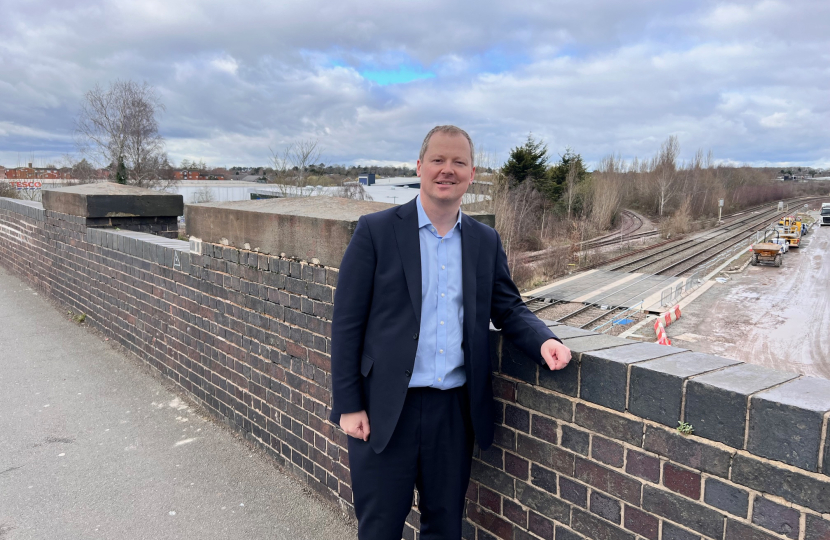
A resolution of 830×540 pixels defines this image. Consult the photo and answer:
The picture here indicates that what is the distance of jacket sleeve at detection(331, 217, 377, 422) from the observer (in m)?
2.10

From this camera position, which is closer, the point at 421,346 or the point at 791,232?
the point at 421,346

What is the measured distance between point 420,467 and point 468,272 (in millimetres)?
798

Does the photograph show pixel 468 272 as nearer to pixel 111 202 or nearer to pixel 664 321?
pixel 111 202

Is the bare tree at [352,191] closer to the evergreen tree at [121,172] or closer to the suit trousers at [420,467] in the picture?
the evergreen tree at [121,172]

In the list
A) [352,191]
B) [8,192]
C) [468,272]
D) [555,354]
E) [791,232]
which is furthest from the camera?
[791,232]

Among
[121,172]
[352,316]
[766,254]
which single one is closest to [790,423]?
[352,316]

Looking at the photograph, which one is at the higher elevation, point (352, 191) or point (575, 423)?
point (352, 191)

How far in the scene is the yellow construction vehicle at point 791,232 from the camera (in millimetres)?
46594

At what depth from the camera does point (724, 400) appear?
1654 mm

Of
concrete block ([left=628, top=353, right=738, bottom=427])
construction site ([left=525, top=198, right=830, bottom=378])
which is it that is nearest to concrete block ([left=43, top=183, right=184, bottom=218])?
concrete block ([left=628, top=353, right=738, bottom=427])

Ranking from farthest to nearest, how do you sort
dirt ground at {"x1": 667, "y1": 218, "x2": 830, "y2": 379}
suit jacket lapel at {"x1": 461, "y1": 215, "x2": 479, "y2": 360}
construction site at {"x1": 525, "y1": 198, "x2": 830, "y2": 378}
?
construction site at {"x1": 525, "y1": 198, "x2": 830, "y2": 378}, dirt ground at {"x1": 667, "y1": 218, "x2": 830, "y2": 379}, suit jacket lapel at {"x1": 461, "y1": 215, "x2": 479, "y2": 360}

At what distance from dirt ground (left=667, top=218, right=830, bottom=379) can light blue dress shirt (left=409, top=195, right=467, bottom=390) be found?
18985mm

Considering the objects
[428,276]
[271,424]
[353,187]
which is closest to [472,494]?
[428,276]

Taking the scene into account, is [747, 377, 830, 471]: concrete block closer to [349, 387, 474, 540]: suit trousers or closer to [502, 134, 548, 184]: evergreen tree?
[349, 387, 474, 540]: suit trousers
